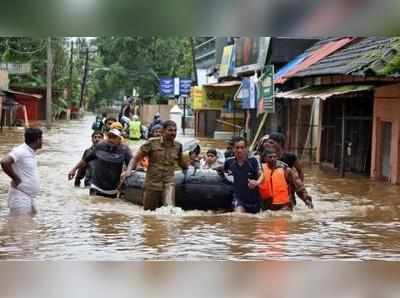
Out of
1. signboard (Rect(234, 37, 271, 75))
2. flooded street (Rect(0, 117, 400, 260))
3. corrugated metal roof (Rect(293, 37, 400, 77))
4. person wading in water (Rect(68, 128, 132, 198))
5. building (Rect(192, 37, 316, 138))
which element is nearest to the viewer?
flooded street (Rect(0, 117, 400, 260))

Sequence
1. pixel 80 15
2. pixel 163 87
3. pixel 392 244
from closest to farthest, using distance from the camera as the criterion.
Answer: pixel 80 15 → pixel 392 244 → pixel 163 87

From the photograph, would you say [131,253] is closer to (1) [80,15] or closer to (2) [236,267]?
(2) [236,267]

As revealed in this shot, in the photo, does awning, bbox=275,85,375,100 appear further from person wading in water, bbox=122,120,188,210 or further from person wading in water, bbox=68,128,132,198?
person wading in water, bbox=122,120,188,210

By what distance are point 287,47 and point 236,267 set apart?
83.9 feet

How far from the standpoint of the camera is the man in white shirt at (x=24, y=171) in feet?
28.9

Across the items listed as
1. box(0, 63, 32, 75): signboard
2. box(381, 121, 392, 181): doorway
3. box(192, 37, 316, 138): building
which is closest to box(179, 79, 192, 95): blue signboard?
box(192, 37, 316, 138): building

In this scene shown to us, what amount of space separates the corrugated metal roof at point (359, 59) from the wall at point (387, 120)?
101 centimetres

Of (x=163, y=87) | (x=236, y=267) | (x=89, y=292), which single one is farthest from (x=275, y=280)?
(x=163, y=87)

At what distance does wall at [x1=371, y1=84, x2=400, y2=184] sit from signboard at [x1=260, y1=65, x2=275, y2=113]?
5.84 meters

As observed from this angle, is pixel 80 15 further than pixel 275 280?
No

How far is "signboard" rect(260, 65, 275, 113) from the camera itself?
992 inches

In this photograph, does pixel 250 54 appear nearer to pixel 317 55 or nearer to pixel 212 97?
pixel 212 97

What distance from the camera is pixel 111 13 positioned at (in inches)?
128

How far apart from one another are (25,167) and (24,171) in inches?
1.9
